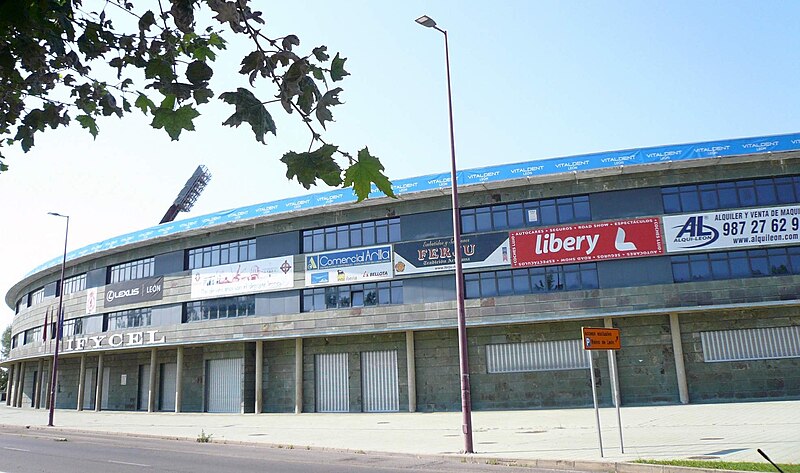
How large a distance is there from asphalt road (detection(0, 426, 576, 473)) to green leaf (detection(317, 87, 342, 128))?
34.7 feet

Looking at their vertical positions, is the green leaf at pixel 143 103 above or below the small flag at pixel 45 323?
below

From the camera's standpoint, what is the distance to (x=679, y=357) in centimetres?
2577

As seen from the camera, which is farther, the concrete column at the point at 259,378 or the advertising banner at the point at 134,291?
the advertising banner at the point at 134,291

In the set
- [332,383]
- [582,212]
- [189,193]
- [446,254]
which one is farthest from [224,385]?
[189,193]

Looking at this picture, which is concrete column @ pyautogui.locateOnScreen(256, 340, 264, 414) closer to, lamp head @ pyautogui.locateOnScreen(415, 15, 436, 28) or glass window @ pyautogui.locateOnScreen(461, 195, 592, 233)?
glass window @ pyautogui.locateOnScreen(461, 195, 592, 233)

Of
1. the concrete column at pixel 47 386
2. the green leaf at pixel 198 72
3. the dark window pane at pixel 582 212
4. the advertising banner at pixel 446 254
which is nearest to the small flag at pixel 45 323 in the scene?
the concrete column at pixel 47 386

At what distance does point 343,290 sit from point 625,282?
12.6m

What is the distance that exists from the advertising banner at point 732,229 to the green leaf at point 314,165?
83.9ft

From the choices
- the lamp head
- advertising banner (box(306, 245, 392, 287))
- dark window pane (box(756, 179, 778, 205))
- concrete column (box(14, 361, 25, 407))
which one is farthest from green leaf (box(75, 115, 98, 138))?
concrete column (box(14, 361, 25, 407))

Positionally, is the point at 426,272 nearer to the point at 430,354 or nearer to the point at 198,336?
the point at 430,354

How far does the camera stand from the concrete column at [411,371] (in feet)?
94.8

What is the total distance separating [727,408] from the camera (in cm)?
2264

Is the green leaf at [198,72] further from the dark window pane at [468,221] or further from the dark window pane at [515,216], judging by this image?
the dark window pane at [468,221]

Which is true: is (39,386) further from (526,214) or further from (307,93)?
(307,93)
